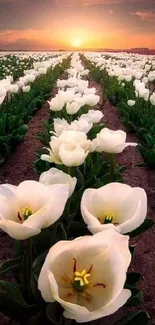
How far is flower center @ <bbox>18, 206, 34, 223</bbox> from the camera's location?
1.44 m

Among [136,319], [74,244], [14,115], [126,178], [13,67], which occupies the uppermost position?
[74,244]

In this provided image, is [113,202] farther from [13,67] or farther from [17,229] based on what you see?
[13,67]

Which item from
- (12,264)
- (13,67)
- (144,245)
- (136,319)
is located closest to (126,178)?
(144,245)

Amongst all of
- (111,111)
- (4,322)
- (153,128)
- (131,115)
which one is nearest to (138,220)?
(4,322)

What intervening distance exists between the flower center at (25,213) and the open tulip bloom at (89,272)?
29cm

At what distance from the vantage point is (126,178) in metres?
4.85

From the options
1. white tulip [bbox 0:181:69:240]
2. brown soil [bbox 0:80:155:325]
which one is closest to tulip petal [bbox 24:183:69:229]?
white tulip [bbox 0:181:69:240]

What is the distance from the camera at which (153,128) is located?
18.1 feet

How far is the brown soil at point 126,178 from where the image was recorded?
9.00 feet

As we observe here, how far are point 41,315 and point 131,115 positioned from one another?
17.7 feet

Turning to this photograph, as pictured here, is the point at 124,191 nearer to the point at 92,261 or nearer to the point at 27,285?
the point at 92,261

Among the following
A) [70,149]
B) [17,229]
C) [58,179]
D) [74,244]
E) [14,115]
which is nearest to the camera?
[74,244]

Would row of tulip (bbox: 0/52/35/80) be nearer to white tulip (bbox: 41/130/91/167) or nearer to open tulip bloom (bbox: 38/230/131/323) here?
white tulip (bbox: 41/130/91/167)

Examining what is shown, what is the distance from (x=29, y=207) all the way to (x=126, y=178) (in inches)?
135
